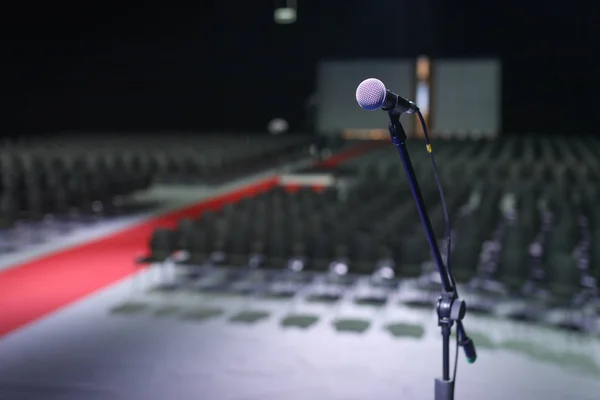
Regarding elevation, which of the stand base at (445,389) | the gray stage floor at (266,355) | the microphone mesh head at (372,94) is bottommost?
the gray stage floor at (266,355)

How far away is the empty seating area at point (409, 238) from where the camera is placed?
6.82 metres

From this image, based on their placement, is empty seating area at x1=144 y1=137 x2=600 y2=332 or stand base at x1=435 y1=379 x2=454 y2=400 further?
empty seating area at x1=144 y1=137 x2=600 y2=332

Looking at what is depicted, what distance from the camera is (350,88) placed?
27.4 meters

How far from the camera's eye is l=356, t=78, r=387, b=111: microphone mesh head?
2.16 meters

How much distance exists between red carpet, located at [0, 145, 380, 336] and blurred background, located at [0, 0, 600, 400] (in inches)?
1.5

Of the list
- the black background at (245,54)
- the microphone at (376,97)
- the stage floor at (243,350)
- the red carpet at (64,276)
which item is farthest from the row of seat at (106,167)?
the microphone at (376,97)

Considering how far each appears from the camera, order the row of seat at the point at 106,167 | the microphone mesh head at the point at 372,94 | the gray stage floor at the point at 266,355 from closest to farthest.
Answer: the microphone mesh head at the point at 372,94
the gray stage floor at the point at 266,355
the row of seat at the point at 106,167

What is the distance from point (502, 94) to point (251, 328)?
21.7m

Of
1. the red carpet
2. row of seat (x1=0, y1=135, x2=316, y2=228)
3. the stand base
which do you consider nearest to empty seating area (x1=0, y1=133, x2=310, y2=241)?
row of seat (x1=0, y1=135, x2=316, y2=228)

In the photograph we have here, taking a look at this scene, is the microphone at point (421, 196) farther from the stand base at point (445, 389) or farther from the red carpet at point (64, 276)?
the red carpet at point (64, 276)

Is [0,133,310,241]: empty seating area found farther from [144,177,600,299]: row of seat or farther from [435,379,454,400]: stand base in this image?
[435,379,454,400]: stand base

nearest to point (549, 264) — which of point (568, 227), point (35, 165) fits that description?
point (568, 227)

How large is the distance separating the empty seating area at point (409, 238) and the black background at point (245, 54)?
1450cm

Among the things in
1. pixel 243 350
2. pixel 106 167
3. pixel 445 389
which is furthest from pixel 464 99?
pixel 445 389
